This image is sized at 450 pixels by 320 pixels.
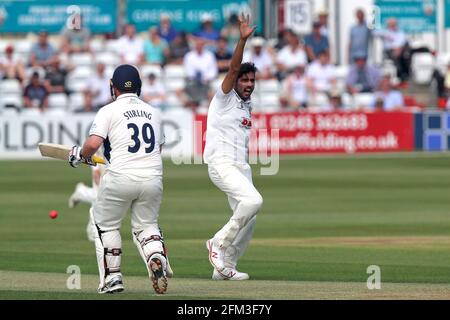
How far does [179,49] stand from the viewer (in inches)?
1242

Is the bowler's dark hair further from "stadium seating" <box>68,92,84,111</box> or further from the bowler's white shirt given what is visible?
the bowler's white shirt

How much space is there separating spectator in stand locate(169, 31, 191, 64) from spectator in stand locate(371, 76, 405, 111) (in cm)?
451

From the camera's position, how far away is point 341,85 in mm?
31891

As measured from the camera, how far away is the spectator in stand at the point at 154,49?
31.0 metres

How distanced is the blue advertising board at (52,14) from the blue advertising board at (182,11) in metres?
0.74

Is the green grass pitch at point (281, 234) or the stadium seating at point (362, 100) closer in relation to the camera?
the green grass pitch at point (281, 234)

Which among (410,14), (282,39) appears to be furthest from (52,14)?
(410,14)

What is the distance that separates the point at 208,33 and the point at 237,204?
67.4ft

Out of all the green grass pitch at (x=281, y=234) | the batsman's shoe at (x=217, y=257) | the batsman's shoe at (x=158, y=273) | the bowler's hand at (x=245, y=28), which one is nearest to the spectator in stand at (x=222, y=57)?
the green grass pitch at (x=281, y=234)

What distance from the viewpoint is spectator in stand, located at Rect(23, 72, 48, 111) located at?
29.1 metres

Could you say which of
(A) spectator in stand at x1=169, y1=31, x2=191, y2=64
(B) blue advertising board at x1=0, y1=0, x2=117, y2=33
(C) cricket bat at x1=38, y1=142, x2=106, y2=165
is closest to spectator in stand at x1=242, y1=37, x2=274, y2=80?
(A) spectator in stand at x1=169, y1=31, x2=191, y2=64

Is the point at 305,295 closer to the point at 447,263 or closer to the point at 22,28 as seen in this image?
the point at 447,263

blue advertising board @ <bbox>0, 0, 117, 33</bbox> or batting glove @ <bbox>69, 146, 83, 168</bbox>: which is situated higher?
blue advertising board @ <bbox>0, 0, 117, 33</bbox>

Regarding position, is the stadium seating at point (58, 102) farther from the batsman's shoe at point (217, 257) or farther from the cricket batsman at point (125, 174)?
the cricket batsman at point (125, 174)
